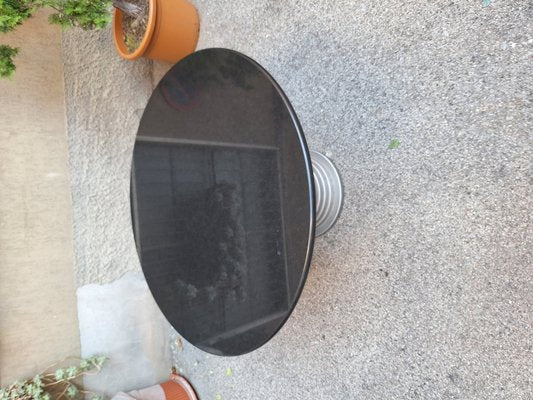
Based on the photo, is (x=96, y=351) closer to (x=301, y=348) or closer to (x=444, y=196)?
(x=301, y=348)

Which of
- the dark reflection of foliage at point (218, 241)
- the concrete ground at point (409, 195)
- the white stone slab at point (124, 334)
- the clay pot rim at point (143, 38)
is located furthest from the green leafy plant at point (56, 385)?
the clay pot rim at point (143, 38)

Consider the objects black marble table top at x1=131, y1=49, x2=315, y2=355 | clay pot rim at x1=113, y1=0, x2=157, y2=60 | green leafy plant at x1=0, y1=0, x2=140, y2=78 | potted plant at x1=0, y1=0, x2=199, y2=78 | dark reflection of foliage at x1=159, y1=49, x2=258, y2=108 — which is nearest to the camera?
black marble table top at x1=131, y1=49, x2=315, y2=355

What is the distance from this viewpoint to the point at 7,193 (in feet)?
5.66

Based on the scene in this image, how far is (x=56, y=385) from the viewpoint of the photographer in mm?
1845

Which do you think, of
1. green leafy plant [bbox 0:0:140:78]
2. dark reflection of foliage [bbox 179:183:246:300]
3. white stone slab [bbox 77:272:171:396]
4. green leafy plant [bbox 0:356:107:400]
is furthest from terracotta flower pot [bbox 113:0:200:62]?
green leafy plant [bbox 0:356:107:400]

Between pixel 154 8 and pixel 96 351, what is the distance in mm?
1724

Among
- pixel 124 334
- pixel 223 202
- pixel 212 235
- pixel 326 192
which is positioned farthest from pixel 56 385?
pixel 326 192

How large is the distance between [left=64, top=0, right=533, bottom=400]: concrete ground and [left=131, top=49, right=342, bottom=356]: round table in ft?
0.69

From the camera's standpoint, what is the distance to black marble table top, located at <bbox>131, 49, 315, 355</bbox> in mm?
1054

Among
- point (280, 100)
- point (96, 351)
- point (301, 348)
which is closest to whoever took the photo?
point (280, 100)

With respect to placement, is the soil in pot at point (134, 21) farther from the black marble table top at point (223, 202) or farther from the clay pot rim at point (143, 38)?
the black marble table top at point (223, 202)

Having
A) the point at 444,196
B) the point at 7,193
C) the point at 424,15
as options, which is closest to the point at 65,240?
the point at 7,193

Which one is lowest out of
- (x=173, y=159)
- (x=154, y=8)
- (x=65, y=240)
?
(x=65, y=240)

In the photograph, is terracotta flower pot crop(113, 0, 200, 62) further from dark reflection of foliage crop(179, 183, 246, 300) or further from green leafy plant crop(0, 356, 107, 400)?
green leafy plant crop(0, 356, 107, 400)
